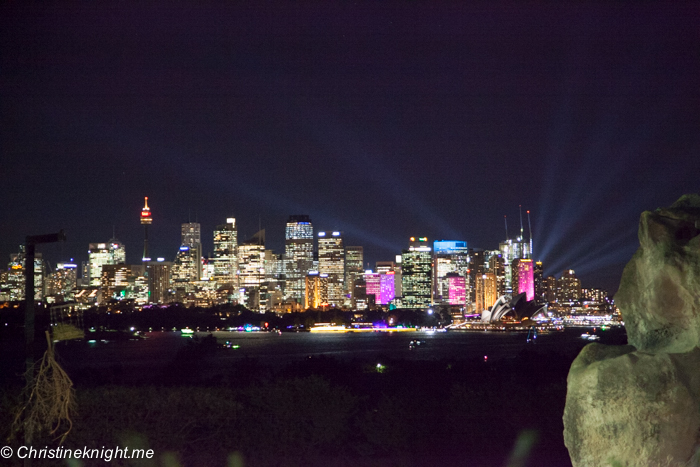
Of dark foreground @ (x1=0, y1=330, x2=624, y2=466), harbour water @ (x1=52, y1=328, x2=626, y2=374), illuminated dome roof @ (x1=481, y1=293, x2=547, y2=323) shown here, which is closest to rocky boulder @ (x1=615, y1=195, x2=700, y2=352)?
dark foreground @ (x1=0, y1=330, x2=624, y2=466)

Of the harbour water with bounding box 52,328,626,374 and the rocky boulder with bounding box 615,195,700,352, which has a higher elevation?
the rocky boulder with bounding box 615,195,700,352

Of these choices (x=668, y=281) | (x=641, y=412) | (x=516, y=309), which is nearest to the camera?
(x=641, y=412)

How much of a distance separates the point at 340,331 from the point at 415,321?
28.9 meters

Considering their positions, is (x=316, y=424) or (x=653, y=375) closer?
(x=653, y=375)

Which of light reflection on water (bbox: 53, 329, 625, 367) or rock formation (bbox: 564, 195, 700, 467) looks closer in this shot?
rock formation (bbox: 564, 195, 700, 467)

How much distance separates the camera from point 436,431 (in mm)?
13711

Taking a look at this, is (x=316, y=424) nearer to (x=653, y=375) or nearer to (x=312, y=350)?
(x=653, y=375)

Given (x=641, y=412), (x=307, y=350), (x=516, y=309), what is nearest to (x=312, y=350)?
(x=307, y=350)

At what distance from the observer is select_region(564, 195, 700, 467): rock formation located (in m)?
3.83

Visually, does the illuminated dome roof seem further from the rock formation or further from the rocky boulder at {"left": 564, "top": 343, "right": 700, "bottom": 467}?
the rocky boulder at {"left": 564, "top": 343, "right": 700, "bottom": 467}

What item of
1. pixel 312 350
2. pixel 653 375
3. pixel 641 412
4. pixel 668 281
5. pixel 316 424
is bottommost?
pixel 312 350

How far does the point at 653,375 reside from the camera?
3.88 metres

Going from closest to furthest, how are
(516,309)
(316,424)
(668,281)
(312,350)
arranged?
1. (668,281)
2. (316,424)
3. (312,350)
4. (516,309)

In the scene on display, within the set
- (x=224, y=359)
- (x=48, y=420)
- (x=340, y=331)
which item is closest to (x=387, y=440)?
(x=48, y=420)
